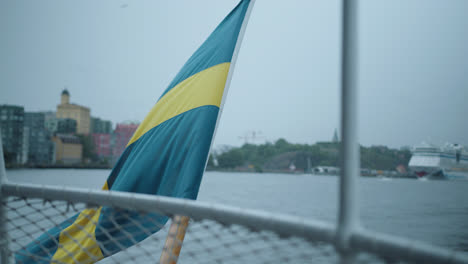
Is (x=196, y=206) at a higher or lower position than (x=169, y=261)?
higher

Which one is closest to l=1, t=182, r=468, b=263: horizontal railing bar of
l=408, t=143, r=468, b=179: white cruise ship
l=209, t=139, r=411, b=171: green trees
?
l=408, t=143, r=468, b=179: white cruise ship

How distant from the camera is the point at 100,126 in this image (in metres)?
78.6

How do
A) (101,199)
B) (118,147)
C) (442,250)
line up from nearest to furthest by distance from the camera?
(442,250) < (101,199) < (118,147)

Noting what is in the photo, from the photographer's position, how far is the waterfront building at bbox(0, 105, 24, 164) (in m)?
50.6

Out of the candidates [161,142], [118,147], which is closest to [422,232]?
[161,142]

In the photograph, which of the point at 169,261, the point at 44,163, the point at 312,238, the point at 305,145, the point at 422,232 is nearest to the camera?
the point at 312,238

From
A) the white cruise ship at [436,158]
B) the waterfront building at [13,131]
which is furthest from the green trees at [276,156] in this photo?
the waterfront building at [13,131]

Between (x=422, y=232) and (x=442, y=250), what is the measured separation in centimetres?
1372

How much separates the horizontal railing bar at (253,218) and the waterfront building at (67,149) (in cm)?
6136

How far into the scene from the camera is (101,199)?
3.07 ft

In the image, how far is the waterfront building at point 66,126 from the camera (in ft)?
210

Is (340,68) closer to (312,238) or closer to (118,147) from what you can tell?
(312,238)

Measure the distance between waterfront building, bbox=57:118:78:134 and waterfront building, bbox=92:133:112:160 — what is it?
12.8 ft

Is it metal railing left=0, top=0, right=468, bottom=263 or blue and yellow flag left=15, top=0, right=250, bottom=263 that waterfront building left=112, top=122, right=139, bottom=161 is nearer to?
blue and yellow flag left=15, top=0, right=250, bottom=263
